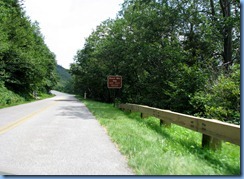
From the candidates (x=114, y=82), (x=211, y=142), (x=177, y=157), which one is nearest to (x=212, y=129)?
(x=211, y=142)

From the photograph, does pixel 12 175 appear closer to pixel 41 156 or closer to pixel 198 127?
pixel 41 156

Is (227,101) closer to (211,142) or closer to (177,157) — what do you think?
(211,142)

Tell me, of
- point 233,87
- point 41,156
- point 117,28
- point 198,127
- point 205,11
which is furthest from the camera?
point 117,28

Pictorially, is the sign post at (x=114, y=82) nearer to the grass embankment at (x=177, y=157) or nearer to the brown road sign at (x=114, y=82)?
the brown road sign at (x=114, y=82)

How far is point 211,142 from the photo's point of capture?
5.46 metres

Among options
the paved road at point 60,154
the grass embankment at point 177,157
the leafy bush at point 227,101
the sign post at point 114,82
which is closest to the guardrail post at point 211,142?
the grass embankment at point 177,157

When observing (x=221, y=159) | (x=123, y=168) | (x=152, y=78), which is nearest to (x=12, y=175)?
(x=123, y=168)

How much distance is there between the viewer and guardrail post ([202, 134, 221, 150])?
527 cm

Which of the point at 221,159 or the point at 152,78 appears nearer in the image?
the point at 221,159

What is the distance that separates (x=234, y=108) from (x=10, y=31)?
31.0 meters

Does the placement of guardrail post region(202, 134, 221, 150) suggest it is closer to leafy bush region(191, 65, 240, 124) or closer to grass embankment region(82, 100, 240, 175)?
grass embankment region(82, 100, 240, 175)

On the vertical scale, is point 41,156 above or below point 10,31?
below

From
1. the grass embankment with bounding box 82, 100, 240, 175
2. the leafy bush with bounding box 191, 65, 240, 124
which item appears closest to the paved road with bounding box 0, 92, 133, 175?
the grass embankment with bounding box 82, 100, 240, 175

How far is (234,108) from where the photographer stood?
908 cm
